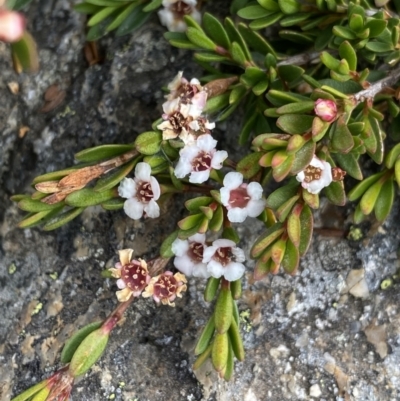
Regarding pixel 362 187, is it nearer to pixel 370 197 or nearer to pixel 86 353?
pixel 370 197

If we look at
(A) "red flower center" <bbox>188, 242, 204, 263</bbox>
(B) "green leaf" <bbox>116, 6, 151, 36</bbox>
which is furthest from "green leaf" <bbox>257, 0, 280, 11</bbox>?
(A) "red flower center" <bbox>188, 242, 204, 263</bbox>

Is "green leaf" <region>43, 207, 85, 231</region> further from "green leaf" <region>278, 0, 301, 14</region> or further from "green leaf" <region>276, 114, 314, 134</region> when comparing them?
"green leaf" <region>278, 0, 301, 14</region>

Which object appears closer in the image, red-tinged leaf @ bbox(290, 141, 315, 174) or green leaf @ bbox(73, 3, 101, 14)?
red-tinged leaf @ bbox(290, 141, 315, 174)

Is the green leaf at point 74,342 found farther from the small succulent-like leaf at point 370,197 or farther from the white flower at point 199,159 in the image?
the small succulent-like leaf at point 370,197

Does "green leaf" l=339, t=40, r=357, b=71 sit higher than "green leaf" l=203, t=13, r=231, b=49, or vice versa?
"green leaf" l=203, t=13, r=231, b=49

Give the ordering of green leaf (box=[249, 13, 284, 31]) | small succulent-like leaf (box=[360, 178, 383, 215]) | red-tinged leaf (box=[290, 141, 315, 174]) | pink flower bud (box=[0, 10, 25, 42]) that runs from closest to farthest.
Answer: pink flower bud (box=[0, 10, 25, 42]), red-tinged leaf (box=[290, 141, 315, 174]), small succulent-like leaf (box=[360, 178, 383, 215]), green leaf (box=[249, 13, 284, 31])

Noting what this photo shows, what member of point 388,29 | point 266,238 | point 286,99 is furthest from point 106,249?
point 388,29
